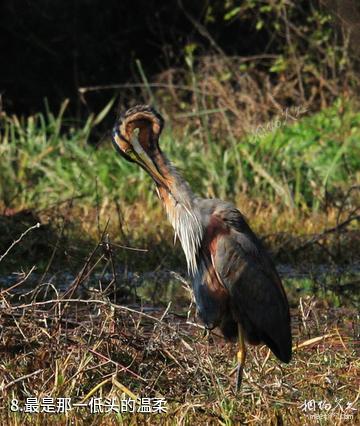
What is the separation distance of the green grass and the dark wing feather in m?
5.05

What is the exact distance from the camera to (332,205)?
35.3ft

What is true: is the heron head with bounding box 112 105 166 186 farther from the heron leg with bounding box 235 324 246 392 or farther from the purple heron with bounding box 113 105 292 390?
the heron leg with bounding box 235 324 246 392

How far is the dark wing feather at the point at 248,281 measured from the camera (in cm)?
555

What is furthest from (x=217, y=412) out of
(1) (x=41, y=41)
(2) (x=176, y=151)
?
(1) (x=41, y=41)

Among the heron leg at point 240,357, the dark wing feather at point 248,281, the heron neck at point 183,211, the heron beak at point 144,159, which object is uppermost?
the heron beak at point 144,159

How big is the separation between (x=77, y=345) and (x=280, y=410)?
93cm

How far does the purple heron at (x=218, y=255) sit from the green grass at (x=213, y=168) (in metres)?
5.01

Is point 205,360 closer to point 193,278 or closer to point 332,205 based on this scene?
point 193,278

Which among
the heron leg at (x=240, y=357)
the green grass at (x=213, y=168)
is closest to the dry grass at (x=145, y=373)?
the heron leg at (x=240, y=357)

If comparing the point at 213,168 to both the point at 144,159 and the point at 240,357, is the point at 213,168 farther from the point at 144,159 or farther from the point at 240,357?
the point at 240,357

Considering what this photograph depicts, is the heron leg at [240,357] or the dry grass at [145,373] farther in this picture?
the heron leg at [240,357]

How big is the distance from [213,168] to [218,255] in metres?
5.88

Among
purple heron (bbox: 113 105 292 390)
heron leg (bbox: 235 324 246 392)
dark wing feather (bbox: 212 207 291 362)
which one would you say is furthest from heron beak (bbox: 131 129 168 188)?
heron leg (bbox: 235 324 246 392)

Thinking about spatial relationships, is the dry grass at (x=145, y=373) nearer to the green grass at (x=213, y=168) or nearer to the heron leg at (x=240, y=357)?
the heron leg at (x=240, y=357)
